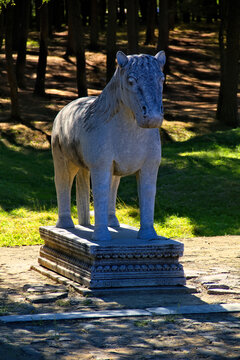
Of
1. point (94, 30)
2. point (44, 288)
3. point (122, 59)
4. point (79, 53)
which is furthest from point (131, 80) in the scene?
point (94, 30)

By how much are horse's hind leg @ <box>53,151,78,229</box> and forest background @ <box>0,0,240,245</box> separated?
11.1ft

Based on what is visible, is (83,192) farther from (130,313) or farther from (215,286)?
(130,313)

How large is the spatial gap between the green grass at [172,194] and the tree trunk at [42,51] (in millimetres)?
8645

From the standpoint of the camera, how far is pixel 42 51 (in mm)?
25625

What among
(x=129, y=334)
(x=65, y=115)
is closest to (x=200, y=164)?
(x=65, y=115)

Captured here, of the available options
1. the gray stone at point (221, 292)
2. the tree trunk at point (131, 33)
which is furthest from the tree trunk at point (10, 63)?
the gray stone at point (221, 292)

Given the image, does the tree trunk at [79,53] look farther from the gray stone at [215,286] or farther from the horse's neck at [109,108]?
the gray stone at [215,286]

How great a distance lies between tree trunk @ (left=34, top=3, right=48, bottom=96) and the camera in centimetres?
2511

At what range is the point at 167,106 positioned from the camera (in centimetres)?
2642

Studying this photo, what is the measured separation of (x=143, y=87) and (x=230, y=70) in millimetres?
16161

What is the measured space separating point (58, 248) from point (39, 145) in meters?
12.1

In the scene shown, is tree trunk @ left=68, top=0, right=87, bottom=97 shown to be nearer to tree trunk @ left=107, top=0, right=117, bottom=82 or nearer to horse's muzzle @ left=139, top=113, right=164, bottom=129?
tree trunk @ left=107, top=0, right=117, bottom=82

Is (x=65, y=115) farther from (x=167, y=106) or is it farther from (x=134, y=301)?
(x=167, y=106)

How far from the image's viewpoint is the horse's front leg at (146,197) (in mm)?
7219
